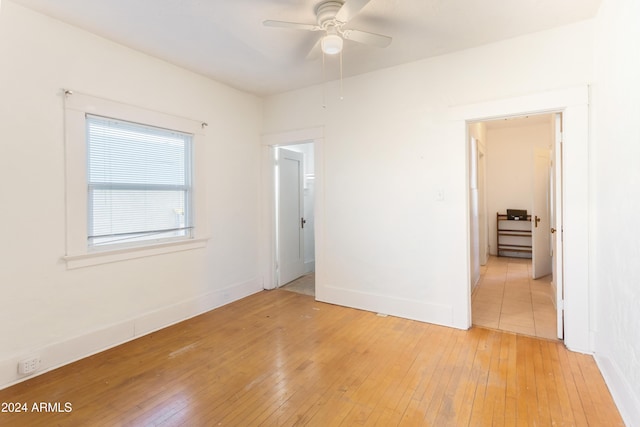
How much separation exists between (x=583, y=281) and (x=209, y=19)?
11.9ft

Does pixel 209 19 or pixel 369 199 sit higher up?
pixel 209 19

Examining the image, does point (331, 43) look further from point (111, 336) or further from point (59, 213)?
point (111, 336)

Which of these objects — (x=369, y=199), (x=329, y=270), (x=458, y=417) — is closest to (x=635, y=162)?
(x=458, y=417)

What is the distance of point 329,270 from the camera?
12.6 ft

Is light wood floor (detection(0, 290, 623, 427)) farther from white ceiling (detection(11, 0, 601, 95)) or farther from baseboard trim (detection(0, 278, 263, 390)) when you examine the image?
white ceiling (detection(11, 0, 601, 95))

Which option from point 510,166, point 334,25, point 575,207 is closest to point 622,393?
point 575,207

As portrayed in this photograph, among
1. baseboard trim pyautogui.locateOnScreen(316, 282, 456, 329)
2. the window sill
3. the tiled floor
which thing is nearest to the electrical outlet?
the window sill

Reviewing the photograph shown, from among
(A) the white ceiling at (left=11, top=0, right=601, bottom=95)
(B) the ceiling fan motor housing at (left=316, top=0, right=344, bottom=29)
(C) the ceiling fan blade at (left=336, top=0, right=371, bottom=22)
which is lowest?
(C) the ceiling fan blade at (left=336, top=0, right=371, bottom=22)

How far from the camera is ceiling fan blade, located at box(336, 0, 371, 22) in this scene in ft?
6.16

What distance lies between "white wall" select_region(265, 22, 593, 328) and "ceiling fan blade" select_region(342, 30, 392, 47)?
100 centimetres

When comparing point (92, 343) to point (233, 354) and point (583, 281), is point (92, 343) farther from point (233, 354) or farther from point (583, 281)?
point (583, 281)

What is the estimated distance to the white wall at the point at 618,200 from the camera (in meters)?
1.64

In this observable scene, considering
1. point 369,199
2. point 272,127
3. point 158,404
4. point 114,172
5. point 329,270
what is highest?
point 272,127

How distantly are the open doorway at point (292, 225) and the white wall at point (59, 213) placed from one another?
1.08 meters
